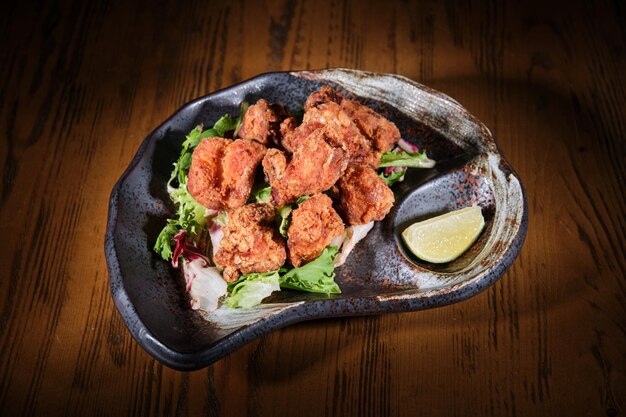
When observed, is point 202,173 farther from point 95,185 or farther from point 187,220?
point 95,185

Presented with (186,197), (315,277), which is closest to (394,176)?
(315,277)

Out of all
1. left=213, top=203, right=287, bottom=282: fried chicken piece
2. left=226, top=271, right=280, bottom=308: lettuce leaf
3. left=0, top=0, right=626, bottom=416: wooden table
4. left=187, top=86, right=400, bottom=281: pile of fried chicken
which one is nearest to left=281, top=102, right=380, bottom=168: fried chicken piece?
left=187, top=86, right=400, bottom=281: pile of fried chicken

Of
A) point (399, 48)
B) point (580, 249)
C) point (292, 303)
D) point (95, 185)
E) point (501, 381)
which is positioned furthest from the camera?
point (399, 48)

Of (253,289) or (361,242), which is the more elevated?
(361,242)

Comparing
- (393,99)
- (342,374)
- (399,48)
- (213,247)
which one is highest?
(399,48)

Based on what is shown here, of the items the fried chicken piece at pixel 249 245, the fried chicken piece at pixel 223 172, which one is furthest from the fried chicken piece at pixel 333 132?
the fried chicken piece at pixel 249 245

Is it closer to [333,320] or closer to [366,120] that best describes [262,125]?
[366,120]

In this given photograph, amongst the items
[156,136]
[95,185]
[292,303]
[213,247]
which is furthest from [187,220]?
[95,185]

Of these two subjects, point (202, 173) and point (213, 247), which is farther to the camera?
point (213, 247)

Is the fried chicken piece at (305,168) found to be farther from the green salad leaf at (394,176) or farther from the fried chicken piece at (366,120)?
the green salad leaf at (394,176)
